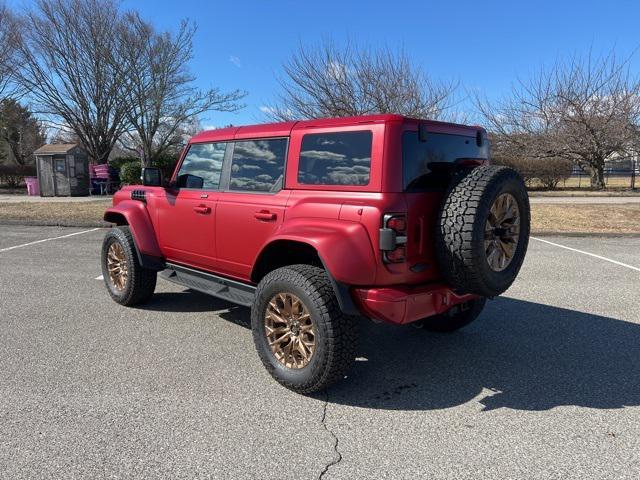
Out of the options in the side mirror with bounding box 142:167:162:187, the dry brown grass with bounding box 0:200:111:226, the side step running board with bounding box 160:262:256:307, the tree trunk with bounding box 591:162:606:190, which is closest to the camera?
the side step running board with bounding box 160:262:256:307

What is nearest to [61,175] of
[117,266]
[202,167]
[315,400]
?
[117,266]

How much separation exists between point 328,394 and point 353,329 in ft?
1.68

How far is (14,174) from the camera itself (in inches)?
1139

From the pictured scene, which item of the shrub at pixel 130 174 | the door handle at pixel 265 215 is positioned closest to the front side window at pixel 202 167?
the door handle at pixel 265 215

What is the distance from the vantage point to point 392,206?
309 centimetres

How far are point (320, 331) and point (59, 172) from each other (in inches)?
840

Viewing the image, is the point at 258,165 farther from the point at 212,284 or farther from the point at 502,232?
the point at 502,232

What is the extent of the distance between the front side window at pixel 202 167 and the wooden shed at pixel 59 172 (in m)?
18.6

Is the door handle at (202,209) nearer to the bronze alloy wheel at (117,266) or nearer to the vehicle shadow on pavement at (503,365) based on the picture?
the bronze alloy wheel at (117,266)

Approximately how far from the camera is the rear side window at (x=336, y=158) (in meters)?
3.29

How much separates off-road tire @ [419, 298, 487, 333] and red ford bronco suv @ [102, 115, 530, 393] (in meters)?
0.12

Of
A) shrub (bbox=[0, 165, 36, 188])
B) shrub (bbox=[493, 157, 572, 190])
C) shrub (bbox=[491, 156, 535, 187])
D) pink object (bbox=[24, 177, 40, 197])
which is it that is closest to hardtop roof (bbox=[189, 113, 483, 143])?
pink object (bbox=[24, 177, 40, 197])

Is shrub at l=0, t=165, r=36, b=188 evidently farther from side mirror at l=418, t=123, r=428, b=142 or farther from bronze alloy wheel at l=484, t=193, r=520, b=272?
bronze alloy wheel at l=484, t=193, r=520, b=272

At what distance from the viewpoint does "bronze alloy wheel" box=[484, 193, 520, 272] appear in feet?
10.9
